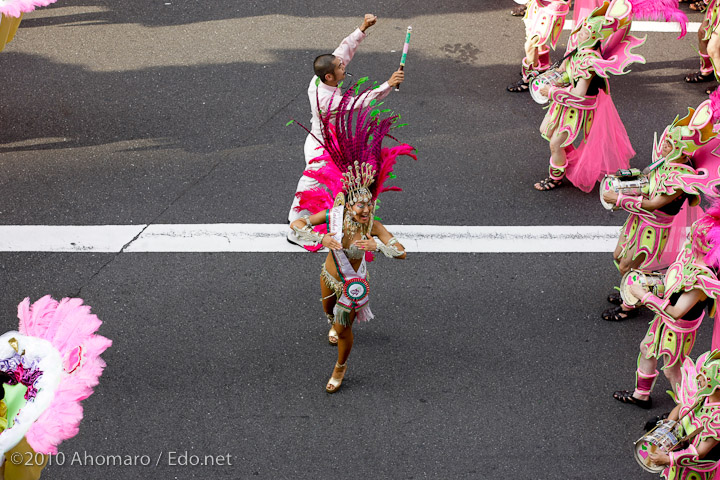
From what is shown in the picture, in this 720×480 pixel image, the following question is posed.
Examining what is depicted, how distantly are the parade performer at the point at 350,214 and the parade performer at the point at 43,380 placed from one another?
156cm

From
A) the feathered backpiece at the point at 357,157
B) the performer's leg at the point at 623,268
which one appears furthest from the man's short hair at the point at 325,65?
the performer's leg at the point at 623,268

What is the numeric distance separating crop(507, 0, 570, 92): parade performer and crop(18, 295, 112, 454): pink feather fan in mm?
5676

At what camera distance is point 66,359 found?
3.45 meters

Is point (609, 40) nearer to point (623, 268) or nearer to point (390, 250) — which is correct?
point (623, 268)

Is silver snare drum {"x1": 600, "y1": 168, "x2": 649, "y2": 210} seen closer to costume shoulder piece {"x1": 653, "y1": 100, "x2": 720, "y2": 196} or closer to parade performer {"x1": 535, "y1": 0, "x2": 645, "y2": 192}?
costume shoulder piece {"x1": 653, "y1": 100, "x2": 720, "y2": 196}

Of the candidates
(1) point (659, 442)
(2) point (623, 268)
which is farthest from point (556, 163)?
(1) point (659, 442)

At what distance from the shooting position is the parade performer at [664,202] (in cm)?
482

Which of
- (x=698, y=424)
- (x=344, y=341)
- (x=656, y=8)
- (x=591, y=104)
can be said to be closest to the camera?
(x=698, y=424)

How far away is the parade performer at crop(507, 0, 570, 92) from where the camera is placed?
24.9 feet

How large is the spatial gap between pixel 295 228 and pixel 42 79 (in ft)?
15.8

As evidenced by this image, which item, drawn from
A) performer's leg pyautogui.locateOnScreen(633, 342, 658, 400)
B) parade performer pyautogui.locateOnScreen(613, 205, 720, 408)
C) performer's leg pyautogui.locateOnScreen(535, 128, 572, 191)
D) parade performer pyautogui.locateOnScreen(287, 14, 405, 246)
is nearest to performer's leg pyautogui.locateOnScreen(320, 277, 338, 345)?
parade performer pyautogui.locateOnScreen(287, 14, 405, 246)

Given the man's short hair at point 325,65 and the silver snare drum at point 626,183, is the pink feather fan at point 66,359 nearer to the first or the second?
the man's short hair at point 325,65

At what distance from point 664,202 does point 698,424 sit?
5.93 feet

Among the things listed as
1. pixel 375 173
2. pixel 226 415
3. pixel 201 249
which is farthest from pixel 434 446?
pixel 201 249
